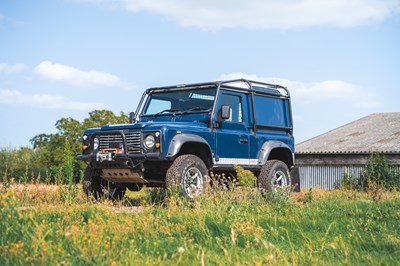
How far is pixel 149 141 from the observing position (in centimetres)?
1110

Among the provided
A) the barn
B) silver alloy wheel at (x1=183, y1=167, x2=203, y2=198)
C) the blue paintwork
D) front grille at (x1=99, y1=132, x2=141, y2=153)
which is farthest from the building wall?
front grille at (x1=99, y1=132, x2=141, y2=153)

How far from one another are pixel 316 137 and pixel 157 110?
86.6 ft

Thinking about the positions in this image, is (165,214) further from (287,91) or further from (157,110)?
(287,91)

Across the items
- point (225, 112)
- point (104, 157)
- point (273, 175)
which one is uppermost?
point (225, 112)

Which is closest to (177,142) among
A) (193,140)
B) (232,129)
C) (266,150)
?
(193,140)

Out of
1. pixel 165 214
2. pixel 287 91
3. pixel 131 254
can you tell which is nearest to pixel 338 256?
pixel 131 254

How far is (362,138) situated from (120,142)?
1018 inches

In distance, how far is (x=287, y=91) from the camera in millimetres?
14516

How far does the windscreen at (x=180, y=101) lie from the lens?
12.4 m

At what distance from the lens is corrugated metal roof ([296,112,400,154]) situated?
32.7 meters

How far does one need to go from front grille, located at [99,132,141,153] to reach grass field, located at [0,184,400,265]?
1.46 meters

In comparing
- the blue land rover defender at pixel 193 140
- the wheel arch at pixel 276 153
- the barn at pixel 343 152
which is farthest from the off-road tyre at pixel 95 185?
the barn at pixel 343 152

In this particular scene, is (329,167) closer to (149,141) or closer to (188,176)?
(188,176)

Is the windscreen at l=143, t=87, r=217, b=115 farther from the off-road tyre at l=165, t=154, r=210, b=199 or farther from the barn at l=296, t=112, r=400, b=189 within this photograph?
the barn at l=296, t=112, r=400, b=189
